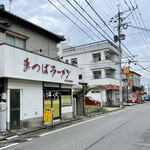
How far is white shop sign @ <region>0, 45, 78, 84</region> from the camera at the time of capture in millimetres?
8242

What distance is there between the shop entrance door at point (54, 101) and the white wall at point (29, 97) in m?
0.61

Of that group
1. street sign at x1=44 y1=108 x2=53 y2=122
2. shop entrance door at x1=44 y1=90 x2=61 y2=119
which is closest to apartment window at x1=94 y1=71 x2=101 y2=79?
shop entrance door at x1=44 y1=90 x2=61 y2=119

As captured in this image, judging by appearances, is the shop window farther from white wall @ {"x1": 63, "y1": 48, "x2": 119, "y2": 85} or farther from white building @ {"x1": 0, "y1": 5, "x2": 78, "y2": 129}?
white wall @ {"x1": 63, "y1": 48, "x2": 119, "y2": 85}

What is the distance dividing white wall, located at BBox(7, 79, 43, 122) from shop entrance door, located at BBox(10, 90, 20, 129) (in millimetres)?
200

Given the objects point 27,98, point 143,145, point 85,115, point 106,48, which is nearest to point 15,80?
point 27,98

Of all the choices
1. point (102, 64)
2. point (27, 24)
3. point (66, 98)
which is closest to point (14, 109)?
point (66, 98)

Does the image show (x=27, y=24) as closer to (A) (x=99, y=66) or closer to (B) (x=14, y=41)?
(B) (x=14, y=41)

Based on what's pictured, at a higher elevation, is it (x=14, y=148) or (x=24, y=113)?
(x=24, y=113)

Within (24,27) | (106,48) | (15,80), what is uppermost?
(106,48)

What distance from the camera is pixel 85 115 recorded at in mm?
15133

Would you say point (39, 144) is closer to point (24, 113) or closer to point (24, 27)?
point (24, 113)

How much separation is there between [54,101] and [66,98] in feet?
5.73

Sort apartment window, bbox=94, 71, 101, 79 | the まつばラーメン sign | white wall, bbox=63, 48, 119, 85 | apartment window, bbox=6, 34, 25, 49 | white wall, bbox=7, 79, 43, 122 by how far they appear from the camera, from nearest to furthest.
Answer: white wall, bbox=7, 79, 43, 122 → the まつばラーメン sign → apartment window, bbox=6, 34, 25, 49 → white wall, bbox=63, 48, 119, 85 → apartment window, bbox=94, 71, 101, 79

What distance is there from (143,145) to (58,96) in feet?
25.1
